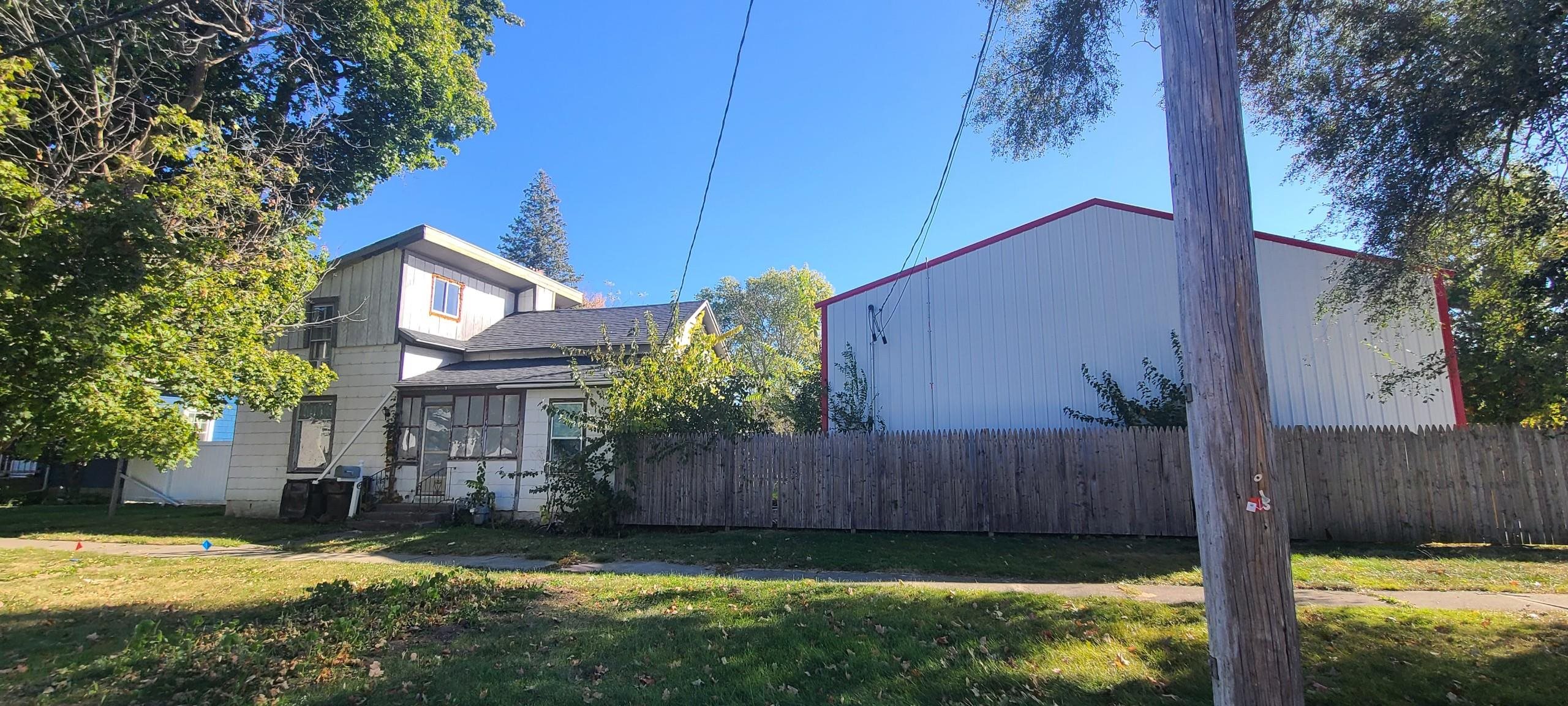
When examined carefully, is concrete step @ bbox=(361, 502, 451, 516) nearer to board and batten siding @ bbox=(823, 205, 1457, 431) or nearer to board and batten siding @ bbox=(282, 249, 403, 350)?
board and batten siding @ bbox=(282, 249, 403, 350)

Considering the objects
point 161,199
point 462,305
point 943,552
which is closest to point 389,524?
point 462,305

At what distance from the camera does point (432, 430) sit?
16094 millimetres

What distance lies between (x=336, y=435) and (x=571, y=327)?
598 cm

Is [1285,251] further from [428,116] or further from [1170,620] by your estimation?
[428,116]

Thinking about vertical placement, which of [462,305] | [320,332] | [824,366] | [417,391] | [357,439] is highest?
[462,305]

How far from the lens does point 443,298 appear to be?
17859 millimetres

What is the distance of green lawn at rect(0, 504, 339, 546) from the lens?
12844 mm

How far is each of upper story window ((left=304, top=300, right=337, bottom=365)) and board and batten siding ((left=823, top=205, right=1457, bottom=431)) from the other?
39.8 ft

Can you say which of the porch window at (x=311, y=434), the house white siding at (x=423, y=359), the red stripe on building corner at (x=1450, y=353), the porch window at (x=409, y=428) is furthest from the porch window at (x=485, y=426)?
the red stripe on building corner at (x=1450, y=353)

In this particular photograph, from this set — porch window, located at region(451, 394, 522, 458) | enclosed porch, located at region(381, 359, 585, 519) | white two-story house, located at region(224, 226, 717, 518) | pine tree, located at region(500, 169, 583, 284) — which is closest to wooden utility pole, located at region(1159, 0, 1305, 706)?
white two-story house, located at region(224, 226, 717, 518)

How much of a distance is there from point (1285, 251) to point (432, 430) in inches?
720

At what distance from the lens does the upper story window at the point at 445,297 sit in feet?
57.2

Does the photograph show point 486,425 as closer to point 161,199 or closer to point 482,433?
point 482,433

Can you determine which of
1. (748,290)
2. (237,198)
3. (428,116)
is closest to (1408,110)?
(237,198)
